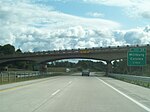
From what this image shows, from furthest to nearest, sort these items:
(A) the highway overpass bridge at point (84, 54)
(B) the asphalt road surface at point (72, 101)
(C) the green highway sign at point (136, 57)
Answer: (A) the highway overpass bridge at point (84, 54), (C) the green highway sign at point (136, 57), (B) the asphalt road surface at point (72, 101)

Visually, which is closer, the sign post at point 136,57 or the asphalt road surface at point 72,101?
the asphalt road surface at point 72,101

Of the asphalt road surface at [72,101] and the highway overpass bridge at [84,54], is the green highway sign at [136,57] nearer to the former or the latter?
the asphalt road surface at [72,101]

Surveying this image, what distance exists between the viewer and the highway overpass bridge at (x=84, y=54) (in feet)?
302

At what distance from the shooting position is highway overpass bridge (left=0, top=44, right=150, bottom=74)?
92.1 m

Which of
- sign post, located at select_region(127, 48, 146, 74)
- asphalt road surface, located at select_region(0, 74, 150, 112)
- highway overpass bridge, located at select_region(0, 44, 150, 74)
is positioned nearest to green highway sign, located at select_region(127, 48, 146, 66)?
sign post, located at select_region(127, 48, 146, 74)

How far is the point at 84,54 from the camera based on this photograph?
9888 cm

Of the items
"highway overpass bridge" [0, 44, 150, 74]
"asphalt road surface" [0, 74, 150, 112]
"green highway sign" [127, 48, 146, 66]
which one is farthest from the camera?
"highway overpass bridge" [0, 44, 150, 74]

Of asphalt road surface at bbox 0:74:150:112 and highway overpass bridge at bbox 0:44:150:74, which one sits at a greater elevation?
highway overpass bridge at bbox 0:44:150:74

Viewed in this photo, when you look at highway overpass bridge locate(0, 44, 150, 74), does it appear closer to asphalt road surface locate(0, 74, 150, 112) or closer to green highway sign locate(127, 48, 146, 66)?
green highway sign locate(127, 48, 146, 66)

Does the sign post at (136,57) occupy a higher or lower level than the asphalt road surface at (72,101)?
higher

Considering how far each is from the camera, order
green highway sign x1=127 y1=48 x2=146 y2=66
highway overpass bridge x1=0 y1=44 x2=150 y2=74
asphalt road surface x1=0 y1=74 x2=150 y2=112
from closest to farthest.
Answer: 1. asphalt road surface x1=0 y1=74 x2=150 y2=112
2. green highway sign x1=127 y1=48 x2=146 y2=66
3. highway overpass bridge x1=0 y1=44 x2=150 y2=74

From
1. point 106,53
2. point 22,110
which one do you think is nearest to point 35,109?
point 22,110

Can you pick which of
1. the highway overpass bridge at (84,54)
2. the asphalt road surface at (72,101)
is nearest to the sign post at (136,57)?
the asphalt road surface at (72,101)

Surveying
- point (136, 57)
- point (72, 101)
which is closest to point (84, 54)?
point (136, 57)
